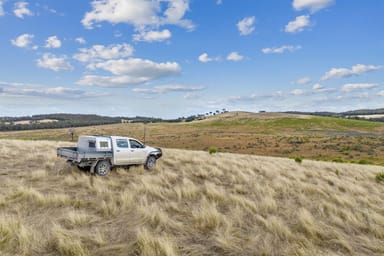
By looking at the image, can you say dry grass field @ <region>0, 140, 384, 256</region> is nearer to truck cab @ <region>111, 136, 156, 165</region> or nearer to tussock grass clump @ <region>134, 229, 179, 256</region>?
tussock grass clump @ <region>134, 229, 179, 256</region>

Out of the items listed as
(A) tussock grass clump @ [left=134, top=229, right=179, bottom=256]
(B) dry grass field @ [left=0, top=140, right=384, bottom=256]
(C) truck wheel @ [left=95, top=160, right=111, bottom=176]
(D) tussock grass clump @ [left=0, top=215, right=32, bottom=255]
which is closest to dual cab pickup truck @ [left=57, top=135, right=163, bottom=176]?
(C) truck wheel @ [left=95, top=160, right=111, bottom=176]

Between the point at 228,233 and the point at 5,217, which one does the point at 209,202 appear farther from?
the point at 5,217

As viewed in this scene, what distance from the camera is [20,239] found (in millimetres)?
5605

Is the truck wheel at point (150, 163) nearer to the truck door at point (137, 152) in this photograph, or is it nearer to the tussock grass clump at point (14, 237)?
the truck door at point (137, 152)

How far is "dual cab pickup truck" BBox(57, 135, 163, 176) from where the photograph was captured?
1244cm

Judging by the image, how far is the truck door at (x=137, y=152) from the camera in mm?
14195

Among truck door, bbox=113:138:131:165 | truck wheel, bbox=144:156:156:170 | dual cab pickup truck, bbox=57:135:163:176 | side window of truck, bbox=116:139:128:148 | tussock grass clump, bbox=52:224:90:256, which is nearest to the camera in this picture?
tussock grass clump, bbox=52:224:90:256

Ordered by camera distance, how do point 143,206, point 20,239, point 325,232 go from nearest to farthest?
1. point 20,239
2. point 325,232
3. point 143,206

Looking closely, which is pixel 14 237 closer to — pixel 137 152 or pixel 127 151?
pixel 127 151

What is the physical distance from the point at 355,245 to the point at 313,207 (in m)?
3.01

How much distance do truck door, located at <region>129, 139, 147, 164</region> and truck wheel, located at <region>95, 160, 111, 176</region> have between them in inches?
60.6

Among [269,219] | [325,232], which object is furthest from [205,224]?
[325,232]

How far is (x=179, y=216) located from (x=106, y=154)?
21.2 feet

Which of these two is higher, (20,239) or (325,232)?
(20,239)
